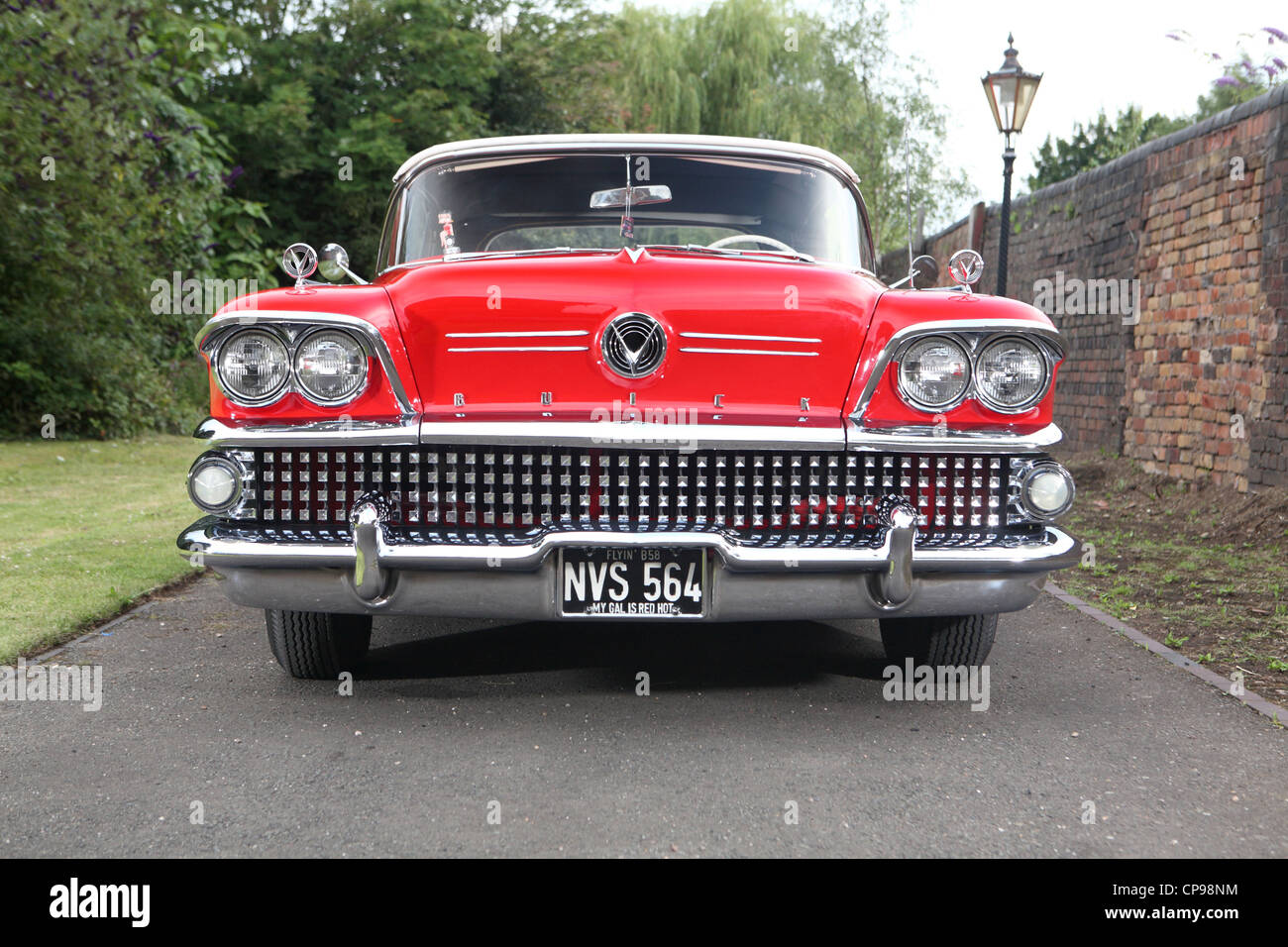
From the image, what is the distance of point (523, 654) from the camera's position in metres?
4.23

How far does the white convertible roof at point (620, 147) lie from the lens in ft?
14.5

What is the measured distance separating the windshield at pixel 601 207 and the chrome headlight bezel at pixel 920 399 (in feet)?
3.46

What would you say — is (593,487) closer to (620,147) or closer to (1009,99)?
(620,147)

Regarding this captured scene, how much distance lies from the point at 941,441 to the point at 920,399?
0.13 metres

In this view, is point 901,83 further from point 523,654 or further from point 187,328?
point 523,654

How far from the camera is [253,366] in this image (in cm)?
336

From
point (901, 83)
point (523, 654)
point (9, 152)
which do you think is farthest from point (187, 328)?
point (901, 83)

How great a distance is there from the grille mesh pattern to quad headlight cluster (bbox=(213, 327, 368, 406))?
17cm

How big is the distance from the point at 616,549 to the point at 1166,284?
24.5 ft

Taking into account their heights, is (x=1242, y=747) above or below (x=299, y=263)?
below

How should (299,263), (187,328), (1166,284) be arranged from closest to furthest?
(299,263) < (1166,284) < (187,328)

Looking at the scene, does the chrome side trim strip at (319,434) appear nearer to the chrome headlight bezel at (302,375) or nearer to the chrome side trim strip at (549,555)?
the chrome headlight bezel at (302,375)

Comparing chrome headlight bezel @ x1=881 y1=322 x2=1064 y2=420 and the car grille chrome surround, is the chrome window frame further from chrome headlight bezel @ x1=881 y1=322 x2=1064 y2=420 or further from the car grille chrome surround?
the car grille chrome surround

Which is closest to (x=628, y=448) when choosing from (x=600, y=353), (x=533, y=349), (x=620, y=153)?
(x=600, y=353)
